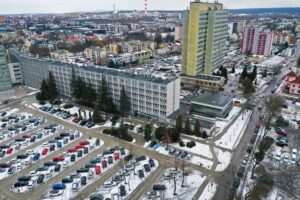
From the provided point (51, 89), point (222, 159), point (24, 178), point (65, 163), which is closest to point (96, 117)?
point (65, 163)

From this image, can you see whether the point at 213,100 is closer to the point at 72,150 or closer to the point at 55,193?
the point at 72,150

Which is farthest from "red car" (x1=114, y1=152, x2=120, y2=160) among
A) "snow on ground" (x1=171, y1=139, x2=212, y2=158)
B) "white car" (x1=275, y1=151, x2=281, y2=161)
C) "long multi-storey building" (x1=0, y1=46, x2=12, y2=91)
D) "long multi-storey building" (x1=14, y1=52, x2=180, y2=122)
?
"long multi-storey building" (x1=0, y1=46, x2=12, y2=91)

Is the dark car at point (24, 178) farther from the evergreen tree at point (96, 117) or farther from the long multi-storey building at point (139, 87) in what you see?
the long multi-storey building at point (139, 87)

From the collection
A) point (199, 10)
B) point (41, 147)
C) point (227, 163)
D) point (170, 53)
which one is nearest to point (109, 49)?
point (170, 53)

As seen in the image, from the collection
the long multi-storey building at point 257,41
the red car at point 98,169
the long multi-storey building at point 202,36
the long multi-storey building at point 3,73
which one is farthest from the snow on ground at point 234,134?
the long multi-storey building at point 257,41

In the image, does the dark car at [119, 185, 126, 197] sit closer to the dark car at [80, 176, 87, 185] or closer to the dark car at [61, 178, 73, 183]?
the dark car at [80, 176, 87, 185]

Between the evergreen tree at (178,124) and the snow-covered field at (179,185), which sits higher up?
the evergreen tree at (178,124)
